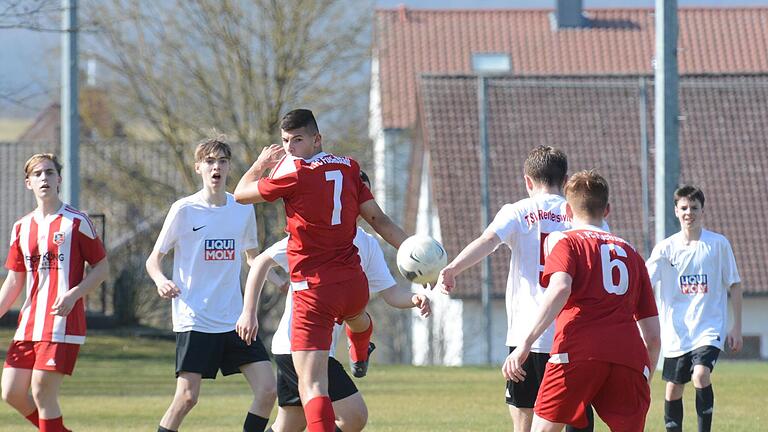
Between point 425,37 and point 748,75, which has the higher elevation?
point 425,37

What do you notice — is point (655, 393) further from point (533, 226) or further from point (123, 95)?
point (123, 95)

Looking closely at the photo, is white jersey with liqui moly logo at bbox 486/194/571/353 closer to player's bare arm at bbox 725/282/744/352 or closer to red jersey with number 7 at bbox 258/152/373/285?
red jersey with number 7 at bbox 258/152/373/285

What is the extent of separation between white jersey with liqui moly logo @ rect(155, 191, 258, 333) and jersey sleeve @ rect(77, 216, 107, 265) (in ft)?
1.27

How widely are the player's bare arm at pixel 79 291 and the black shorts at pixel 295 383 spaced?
4.62 feet

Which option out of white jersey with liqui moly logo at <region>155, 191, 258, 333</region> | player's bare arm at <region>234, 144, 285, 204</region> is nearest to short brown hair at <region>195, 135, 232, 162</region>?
white jersey with liqui moly logo at <region>155, 191, 258, 333</region>

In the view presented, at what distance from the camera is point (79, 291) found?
27.1ft

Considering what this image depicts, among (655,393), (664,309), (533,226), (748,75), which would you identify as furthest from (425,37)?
(533,226)

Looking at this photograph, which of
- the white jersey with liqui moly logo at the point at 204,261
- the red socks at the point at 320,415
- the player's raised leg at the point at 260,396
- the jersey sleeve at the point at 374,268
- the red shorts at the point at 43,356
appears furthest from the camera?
the white jersey with liqui moly logo at the point at 204,261

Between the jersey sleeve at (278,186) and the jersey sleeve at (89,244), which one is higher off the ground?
the jersey sleeve at (278,186)

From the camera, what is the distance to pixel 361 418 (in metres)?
7.45

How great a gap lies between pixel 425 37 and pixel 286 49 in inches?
556

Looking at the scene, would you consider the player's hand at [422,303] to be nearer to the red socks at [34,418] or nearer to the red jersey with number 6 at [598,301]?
the red jersey with number 6 at [598,301]

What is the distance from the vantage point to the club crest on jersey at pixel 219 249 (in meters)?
8.44

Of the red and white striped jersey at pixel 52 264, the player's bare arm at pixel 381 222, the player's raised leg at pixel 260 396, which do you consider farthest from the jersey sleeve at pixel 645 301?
the red and white striped jersey at pixel 52 264
